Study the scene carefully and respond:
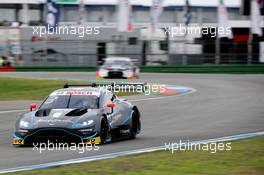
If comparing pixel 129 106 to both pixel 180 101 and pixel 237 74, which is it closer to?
pixel 180 101

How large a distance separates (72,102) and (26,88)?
18.8m

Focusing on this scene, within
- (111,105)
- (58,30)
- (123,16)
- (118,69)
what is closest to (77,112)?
(111,105)

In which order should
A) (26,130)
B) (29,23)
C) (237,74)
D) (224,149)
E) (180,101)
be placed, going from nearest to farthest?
1. (224,149)
2. (26,130)
3. (180,101)
4. (237,74)
5. (29,23)

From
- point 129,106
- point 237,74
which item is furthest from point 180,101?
point 237,74

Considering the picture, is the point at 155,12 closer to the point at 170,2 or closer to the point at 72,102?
the point at 170,2

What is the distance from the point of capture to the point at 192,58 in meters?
49.0

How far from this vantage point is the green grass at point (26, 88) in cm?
2942

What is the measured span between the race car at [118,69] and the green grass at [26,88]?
6.43 m

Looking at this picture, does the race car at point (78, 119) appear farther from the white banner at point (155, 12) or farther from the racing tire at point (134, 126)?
the white banner at point (155, 12)

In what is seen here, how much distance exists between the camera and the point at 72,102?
561 inches

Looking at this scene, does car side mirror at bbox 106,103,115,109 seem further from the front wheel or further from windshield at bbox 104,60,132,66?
windshield at bbox 104,60,132,66

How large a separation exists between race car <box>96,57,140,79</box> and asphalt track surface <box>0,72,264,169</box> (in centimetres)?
728

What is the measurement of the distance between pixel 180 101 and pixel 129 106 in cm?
1087

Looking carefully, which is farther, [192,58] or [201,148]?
[192,58]
